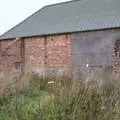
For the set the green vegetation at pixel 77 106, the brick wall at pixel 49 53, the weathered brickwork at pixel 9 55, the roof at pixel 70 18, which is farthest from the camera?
the weathered brickwork at pixel 9 55

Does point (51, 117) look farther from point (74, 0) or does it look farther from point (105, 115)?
point (74, 0)

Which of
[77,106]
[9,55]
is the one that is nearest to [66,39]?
[9,55]

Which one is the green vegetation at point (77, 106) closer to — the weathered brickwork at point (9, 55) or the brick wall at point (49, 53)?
the brick wall at point (49, 53)

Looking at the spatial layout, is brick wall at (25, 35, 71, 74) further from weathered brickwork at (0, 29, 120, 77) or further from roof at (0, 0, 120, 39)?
roof at (0, 0, 120, 39)

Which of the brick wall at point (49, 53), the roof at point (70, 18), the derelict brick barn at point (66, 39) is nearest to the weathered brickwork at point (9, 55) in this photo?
the derelict brick barn at point (66, 39)

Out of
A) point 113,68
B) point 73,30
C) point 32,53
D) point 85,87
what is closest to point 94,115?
point 85,87

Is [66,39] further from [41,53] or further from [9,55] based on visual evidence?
[9,55]

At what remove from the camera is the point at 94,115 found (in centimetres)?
741

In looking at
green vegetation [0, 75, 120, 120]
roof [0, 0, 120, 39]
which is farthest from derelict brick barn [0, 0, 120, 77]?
green vegetation [0, 75, 120, 120]

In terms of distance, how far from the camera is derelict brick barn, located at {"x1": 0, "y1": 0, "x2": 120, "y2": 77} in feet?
84.8

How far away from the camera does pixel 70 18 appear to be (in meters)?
30.1

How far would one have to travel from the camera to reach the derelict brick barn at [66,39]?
25.8 meters

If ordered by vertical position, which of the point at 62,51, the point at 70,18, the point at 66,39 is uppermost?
the point at 70,18

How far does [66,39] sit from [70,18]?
2.10 m
